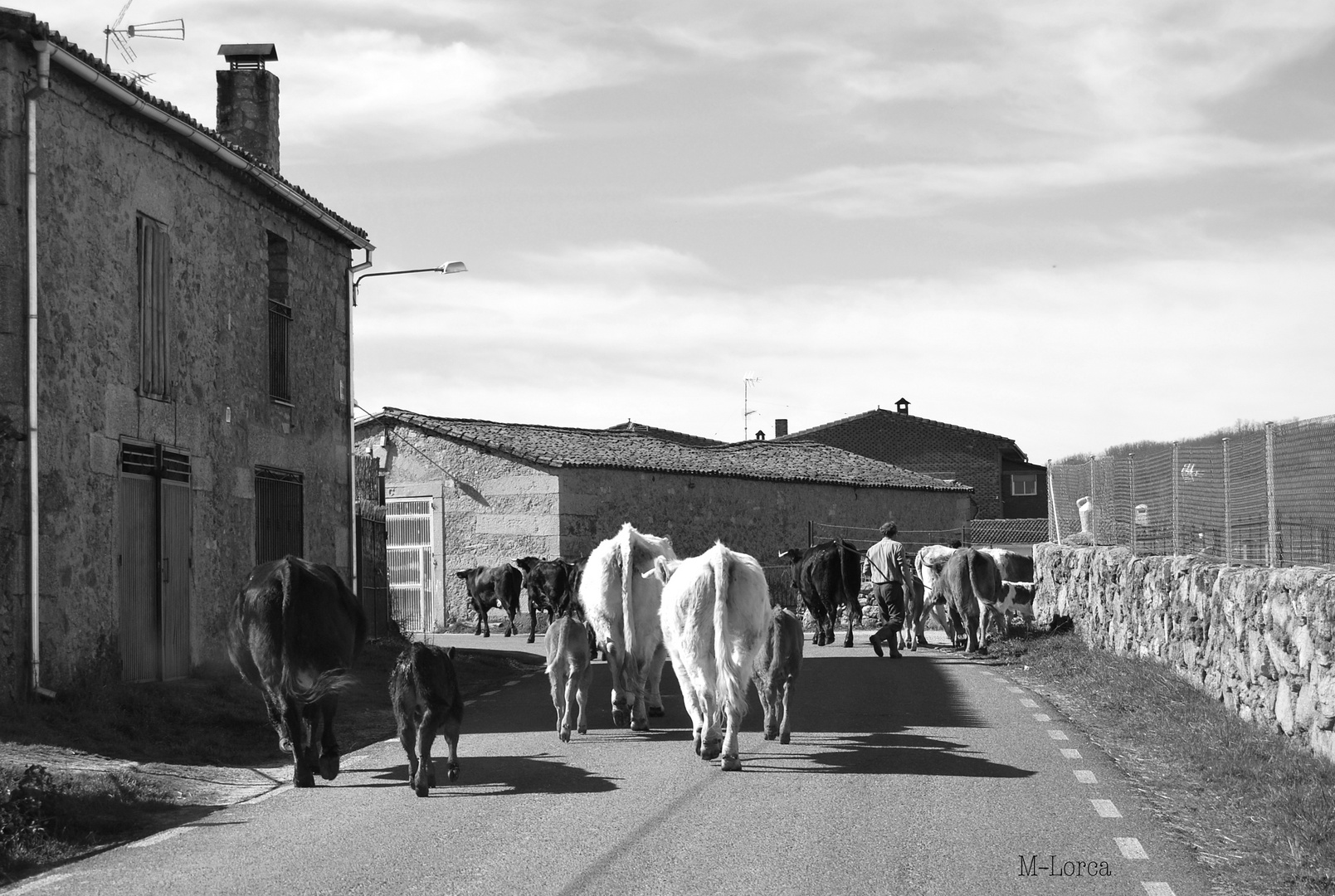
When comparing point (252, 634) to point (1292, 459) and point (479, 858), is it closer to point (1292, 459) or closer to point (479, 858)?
point (479, 858)

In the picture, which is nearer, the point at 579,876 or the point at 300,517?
the point at 579,876

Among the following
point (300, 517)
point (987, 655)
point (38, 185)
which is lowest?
point (987, 655)

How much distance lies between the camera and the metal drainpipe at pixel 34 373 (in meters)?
12.4

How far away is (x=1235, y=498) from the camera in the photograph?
507 inches

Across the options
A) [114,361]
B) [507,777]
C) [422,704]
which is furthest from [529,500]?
[422,704]

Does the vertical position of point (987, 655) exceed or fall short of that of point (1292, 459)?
it falls short

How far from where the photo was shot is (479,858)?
7.43 metres

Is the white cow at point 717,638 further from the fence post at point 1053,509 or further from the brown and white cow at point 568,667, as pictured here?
the fence post at point 1053,509

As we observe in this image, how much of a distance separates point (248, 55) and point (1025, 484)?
5341 centimetres

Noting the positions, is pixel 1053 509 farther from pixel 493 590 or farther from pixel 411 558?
pixel 411 558

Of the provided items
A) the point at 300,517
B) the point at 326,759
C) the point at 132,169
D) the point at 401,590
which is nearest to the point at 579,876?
the point at 326,759

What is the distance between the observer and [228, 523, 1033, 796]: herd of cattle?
31.7 feet

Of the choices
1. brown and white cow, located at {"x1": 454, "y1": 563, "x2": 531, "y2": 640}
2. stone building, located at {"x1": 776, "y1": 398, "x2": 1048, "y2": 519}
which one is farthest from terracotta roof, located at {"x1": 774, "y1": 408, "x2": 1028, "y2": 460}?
brown and white cow, located at {"x1": 454, "y1": 563, "x2": 531, "y2": 640}

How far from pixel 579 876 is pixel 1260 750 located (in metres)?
5.37
